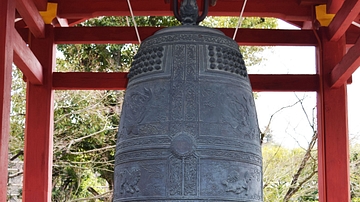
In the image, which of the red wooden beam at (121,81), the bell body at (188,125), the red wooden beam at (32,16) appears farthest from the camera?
the red wooden beam at (121,81)

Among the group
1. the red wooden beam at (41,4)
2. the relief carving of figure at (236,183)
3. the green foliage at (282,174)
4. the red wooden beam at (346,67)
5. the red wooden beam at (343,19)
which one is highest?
the red wooden beam at (41,4)

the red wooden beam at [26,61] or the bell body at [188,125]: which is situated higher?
the red wooden beam at [26,61]

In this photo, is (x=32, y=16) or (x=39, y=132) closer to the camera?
(x=32, y=16)

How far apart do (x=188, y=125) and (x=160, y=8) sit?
4593mm

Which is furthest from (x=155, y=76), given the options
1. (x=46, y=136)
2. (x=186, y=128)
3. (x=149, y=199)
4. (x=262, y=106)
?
(x=262, y=106)

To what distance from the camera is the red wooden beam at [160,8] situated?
746 cm

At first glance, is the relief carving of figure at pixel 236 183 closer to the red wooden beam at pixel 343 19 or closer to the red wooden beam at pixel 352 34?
the red wooden beam at pixel 343 19

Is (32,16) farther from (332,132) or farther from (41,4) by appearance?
(332,132)

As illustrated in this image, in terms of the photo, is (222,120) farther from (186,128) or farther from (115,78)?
(115,78)

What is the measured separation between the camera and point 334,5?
7148 mm

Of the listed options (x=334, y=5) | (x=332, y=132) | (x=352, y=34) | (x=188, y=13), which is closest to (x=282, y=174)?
(x=352, y=34)

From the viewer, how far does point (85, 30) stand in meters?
7.58

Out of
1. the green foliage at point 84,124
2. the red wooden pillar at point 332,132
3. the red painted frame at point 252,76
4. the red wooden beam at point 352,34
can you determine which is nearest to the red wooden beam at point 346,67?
the red painted frame at point 252,76

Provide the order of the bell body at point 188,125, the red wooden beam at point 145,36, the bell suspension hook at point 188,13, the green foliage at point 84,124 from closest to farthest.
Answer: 1. the bell body at point 188,125
2. the bell suspension hook at point 188,13
3. the red wooden beam at point 145,36
4. the green foliage at point 84,124
